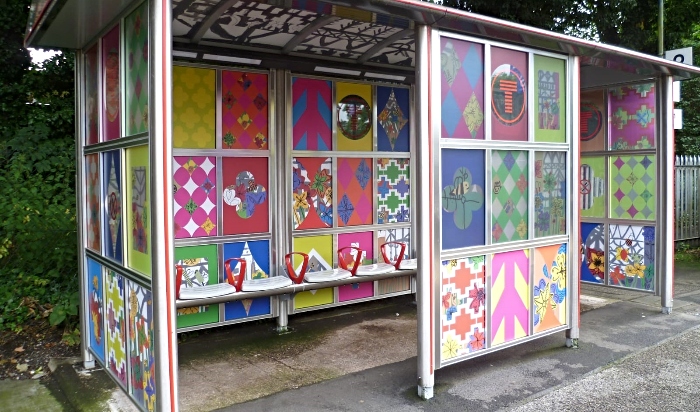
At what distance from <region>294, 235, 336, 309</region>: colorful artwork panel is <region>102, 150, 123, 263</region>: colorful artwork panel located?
2392mm

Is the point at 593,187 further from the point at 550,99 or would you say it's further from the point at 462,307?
the point at 462,307

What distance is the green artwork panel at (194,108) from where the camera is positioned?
5.58 meters

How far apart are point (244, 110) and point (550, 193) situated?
3073mm

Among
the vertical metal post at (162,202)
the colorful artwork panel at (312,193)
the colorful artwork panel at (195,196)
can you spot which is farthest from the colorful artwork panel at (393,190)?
the vertical metal post at (162,202)

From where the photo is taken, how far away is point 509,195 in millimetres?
4906

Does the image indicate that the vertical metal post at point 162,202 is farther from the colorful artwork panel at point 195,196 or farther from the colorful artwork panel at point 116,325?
the colorful artwork panel at point 195,196

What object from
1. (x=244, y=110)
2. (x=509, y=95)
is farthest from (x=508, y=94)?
(x=244, y=110)

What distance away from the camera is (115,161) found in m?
4.05

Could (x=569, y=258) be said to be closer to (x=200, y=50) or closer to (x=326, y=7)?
(x=326, y=7)

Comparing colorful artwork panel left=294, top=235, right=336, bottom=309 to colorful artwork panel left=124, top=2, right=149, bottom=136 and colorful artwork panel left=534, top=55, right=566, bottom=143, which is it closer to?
colorful artwork panel left=534, top=55, right=566, bottom=143

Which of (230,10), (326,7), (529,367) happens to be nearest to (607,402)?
(529,367)

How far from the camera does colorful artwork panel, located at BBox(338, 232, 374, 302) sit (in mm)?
6734

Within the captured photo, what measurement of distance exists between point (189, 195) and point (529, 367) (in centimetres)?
348

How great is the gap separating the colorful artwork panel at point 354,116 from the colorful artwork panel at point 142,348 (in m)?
3.42
